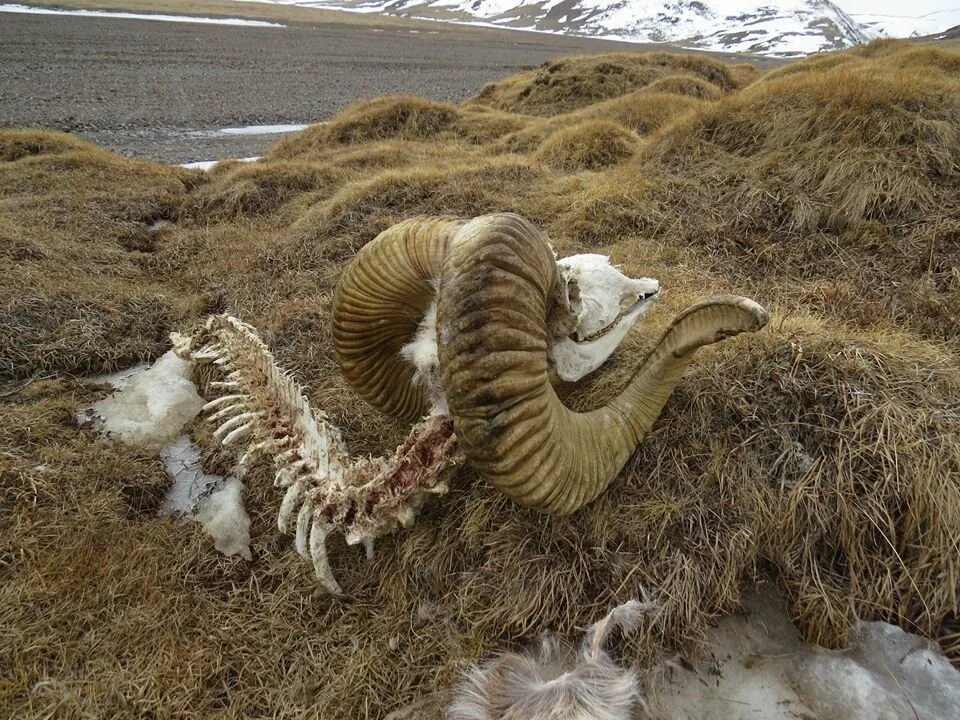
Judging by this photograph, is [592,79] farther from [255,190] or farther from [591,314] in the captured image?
[591,314]

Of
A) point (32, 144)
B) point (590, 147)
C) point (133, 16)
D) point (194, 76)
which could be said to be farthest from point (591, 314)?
point (133, 16)

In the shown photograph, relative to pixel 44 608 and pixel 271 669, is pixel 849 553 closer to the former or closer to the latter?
pixel 271 669

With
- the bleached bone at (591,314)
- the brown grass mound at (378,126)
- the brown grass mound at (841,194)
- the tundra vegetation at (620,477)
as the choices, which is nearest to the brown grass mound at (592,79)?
the brown grass mound at (378,126)

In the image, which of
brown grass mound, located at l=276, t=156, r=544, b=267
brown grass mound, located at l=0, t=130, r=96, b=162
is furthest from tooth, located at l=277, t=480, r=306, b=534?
brown grass mound, located at l=0, t=130, r=96, b=162

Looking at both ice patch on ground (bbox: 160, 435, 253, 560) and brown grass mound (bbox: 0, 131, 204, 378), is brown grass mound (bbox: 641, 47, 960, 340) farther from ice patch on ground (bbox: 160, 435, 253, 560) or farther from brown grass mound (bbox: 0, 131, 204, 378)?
brown grass mound (bbox: 0, 131, 204, 378)

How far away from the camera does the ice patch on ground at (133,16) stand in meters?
50.3

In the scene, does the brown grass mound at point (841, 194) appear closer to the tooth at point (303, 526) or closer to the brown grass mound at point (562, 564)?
the brown grass mound at point (562, 564)

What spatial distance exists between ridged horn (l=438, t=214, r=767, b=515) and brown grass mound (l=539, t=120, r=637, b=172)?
19.7 ft

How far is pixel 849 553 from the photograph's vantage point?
2.47 metres

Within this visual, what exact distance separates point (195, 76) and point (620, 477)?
125 ft

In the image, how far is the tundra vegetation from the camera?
2.51 meters

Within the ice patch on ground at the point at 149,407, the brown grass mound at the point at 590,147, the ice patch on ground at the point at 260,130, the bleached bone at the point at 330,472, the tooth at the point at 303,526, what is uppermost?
the brown grass mound at the point at 590,147

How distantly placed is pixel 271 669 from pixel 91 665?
0.78 metres

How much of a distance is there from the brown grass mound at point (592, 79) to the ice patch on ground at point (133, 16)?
53.5 metres
